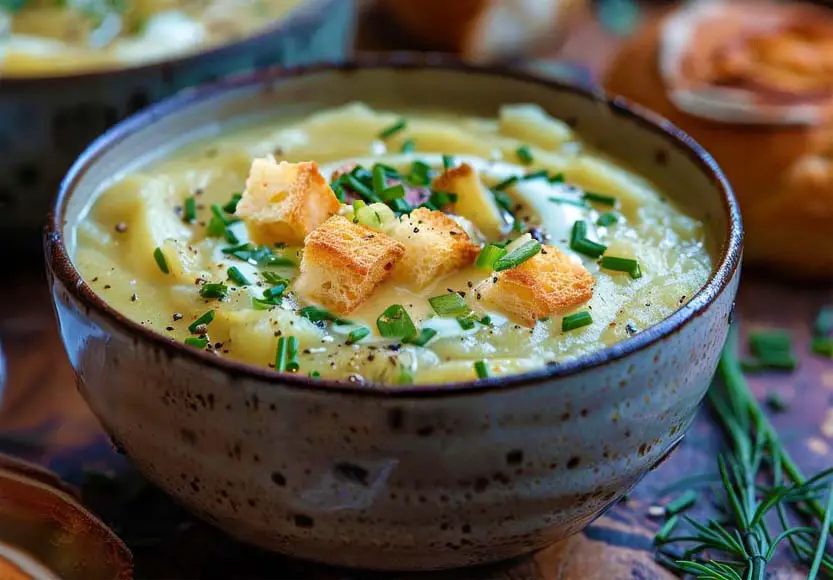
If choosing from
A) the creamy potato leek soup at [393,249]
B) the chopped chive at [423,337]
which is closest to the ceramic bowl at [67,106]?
the creamy potato leek soup at [393,249]

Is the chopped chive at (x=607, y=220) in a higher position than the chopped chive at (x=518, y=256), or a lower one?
lower

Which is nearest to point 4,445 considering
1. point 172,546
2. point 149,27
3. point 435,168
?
point 172,546

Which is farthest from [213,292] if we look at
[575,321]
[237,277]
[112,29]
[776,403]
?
[112,29]

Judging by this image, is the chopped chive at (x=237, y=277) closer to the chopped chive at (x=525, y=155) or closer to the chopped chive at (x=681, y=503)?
the chopped chive at (x=525, y=155)

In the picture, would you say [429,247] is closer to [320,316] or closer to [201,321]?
[320,316]

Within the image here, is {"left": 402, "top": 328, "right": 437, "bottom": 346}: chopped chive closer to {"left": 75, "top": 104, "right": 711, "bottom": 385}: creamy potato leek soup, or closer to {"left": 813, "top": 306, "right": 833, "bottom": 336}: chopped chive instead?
{"left": 75, "top": 104, "right": 711, "bottom": 385}: creamy potato leek soup

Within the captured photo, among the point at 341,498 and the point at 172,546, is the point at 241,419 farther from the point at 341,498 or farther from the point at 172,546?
the point at 172,546

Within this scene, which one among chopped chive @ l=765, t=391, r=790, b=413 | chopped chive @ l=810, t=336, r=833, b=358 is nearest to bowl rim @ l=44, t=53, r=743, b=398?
chopped chive @ l=765, t=391, r=790, b=413

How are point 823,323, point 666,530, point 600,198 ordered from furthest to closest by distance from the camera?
1. point 823,323
2. point 600,198
3. point 666,530
